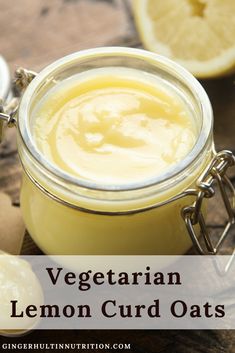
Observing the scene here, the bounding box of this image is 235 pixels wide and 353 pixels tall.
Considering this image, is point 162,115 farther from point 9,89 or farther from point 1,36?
point 1,36

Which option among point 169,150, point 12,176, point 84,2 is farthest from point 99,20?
point 169,150

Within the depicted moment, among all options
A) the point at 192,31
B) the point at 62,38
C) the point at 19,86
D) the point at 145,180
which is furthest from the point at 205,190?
the point at 62,38

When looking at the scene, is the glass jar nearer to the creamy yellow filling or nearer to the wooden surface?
the creamy yellow filling

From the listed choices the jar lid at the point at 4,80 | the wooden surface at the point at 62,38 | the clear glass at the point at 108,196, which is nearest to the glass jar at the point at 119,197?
the clear glass at the point at 108,196

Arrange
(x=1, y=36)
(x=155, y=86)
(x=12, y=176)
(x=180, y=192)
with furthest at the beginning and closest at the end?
(x=1, y=36)
(x=12, y=176)
(x=155, y=86)
(x=180, y=192)

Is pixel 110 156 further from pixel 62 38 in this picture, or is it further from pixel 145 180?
pixel 62 38

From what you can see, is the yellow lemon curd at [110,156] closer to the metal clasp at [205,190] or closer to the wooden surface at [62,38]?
the metal clasp at [205,190]
